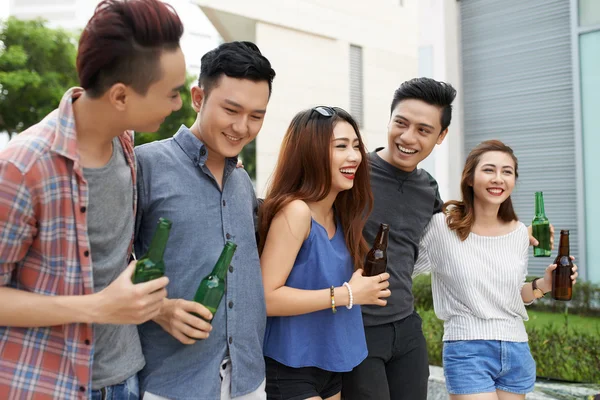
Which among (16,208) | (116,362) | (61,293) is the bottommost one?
(116,362)

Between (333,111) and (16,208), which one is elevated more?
(333,111)

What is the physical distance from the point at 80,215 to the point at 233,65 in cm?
82

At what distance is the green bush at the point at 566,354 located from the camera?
4578 mm

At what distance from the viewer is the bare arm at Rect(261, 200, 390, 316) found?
2.28 m

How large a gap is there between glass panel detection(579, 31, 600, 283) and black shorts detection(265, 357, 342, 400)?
6720 millimetres

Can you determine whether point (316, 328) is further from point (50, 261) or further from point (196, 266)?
point (50, 261)

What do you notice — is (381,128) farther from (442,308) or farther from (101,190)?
(101,190)

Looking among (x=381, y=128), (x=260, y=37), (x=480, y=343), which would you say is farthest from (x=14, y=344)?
(x=381, y=128)

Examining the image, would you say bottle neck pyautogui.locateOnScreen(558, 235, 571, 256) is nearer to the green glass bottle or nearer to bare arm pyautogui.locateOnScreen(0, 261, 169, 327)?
the green glass bottle

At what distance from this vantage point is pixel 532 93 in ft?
28.5

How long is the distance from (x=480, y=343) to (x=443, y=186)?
662 centimetres

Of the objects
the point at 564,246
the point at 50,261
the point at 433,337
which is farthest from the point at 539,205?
the point at 50,261

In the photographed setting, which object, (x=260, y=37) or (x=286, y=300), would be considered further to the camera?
(x=260, y=37)

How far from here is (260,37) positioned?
17.6 metres
